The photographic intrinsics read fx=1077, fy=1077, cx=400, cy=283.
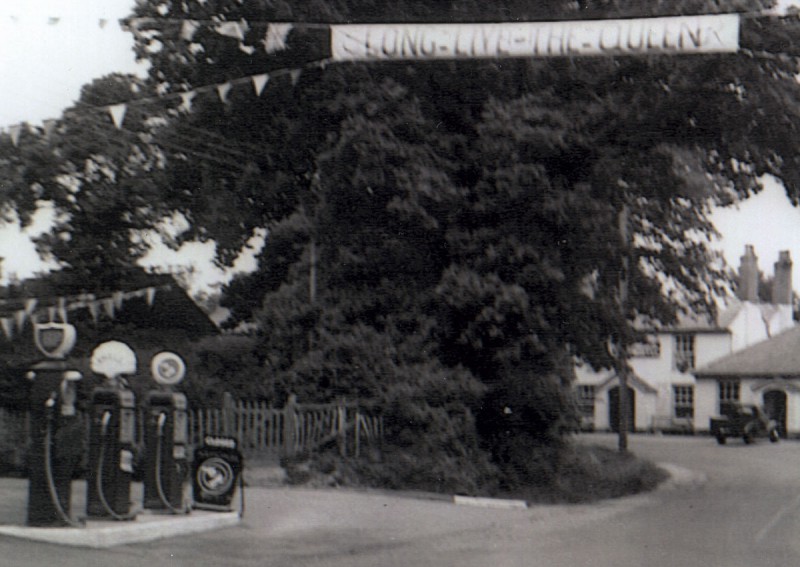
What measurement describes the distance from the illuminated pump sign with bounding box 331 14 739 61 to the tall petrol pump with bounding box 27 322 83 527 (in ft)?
17.8

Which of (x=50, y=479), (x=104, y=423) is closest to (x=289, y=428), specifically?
(x=104, y=423)

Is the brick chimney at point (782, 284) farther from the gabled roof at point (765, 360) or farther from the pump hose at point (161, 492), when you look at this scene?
the pump hose at point (161, 492)

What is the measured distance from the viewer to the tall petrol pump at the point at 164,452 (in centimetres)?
1298

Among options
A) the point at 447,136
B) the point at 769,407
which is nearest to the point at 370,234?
the point at 447,136

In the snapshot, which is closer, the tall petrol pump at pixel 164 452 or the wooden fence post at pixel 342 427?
the tall petrol pump at pixel 164 452

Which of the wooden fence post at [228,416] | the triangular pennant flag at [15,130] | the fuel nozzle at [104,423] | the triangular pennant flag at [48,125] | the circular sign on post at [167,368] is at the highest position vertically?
the triangular pennant flag at [48,125]

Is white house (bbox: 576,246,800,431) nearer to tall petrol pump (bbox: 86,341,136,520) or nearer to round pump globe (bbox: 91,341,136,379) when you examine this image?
round pump globe (bbox: 91,341,136,379)

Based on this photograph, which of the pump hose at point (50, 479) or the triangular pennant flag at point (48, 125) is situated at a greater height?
the triangular pennant flag at point (48, 125)

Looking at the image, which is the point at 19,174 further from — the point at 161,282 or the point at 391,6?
the point at 391,6

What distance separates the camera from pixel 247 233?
2741 centimetres

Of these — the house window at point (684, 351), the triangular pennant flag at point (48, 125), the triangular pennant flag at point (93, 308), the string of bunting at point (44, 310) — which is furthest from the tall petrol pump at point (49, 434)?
the house window at point (684, 351)

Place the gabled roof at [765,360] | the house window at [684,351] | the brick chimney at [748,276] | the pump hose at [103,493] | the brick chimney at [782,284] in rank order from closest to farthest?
the pump hose at [103,493] → the gabled roof at [765,360] → the brick chimney at [782,284] → the brick chimney at [748,276] → the house window at [684,351]

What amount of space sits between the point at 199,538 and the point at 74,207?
538 inches

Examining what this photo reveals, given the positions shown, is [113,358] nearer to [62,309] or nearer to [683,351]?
[62,309]
